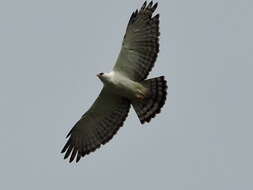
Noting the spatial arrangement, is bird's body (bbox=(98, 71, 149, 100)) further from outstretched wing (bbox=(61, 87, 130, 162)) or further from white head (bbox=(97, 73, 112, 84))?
outstretched wing (bbox=(61, 87, 130, 162))

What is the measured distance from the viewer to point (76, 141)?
81.1ft

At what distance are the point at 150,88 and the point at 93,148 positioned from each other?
2316mm

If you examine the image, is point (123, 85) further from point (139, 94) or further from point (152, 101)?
point (152, 101)

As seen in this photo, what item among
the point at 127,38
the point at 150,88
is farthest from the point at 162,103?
the point at 127,38

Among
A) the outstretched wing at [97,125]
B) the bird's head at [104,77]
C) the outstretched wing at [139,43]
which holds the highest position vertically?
the outstretched wing at [139,43]

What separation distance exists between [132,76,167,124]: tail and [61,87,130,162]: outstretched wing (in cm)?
35

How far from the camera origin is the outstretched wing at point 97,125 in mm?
23984

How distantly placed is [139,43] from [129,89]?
1.21m

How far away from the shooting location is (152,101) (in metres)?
24.0

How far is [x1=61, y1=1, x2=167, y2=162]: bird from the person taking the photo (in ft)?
76.7

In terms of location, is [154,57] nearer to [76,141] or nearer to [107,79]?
[107,79]

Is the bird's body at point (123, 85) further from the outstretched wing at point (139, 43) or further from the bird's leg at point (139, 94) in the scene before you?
the outstretched wing at point (139, 43)

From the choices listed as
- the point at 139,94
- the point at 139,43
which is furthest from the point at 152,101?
the point at 139,43

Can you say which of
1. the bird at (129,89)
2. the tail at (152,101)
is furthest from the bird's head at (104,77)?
the tail at (152,101)
